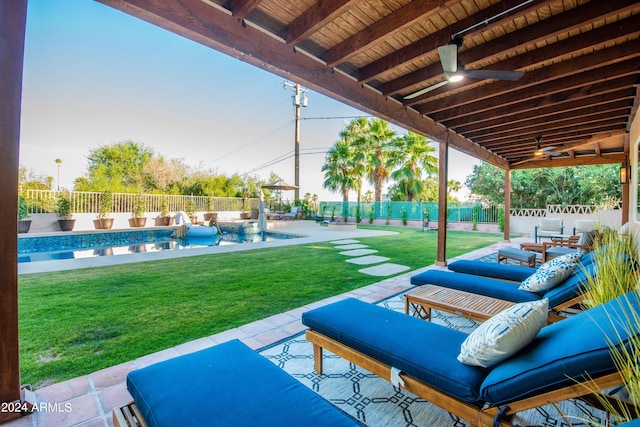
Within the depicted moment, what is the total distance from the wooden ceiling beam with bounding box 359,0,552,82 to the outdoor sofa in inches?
95.9

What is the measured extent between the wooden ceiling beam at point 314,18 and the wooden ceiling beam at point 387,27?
52 centimetres

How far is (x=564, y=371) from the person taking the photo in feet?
3.81

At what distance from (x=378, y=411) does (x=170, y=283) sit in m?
3.70

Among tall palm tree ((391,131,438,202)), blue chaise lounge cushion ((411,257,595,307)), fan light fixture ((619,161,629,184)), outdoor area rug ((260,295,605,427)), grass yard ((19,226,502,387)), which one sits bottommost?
outdoor area rug ((260,295,605,427))

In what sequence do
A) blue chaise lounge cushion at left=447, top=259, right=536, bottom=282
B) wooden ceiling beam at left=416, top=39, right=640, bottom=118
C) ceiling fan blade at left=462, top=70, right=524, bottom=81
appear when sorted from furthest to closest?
blue chaise lounge cushion at left=447, top=259, right=536, bottom=282 → wooden ceiling beam at left=416, top=39, right=640, bottom=118 → ceiling fan blade at left=462, top=70, right=524, bottom=81

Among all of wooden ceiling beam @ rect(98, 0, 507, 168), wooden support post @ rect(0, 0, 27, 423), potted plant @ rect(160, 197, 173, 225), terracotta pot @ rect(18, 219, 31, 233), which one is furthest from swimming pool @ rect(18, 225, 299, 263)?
wooden ceiling beam @ rect(98, 0, 507, 168)

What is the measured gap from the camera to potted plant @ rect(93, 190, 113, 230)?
40.5 feet

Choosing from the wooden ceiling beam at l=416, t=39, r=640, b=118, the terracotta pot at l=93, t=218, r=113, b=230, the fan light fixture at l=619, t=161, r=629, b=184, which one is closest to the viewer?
the wooden ceiling beam at l=416, t=39, r=640, b=118

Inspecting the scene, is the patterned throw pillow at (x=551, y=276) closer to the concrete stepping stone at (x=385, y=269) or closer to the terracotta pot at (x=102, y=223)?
the concrete stepping stone at (x=385, y=269)

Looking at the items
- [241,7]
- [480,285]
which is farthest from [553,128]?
[241,7]

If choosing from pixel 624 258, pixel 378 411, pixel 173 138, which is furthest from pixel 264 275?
pixel 173 138

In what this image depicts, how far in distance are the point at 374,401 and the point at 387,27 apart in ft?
10.3

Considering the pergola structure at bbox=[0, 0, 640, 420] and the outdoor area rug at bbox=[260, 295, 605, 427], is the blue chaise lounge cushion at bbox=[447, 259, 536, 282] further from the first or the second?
the pergola structure at bbox=[0, 0, 640, 420]

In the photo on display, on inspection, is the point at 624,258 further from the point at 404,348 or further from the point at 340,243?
the point at 340,243
